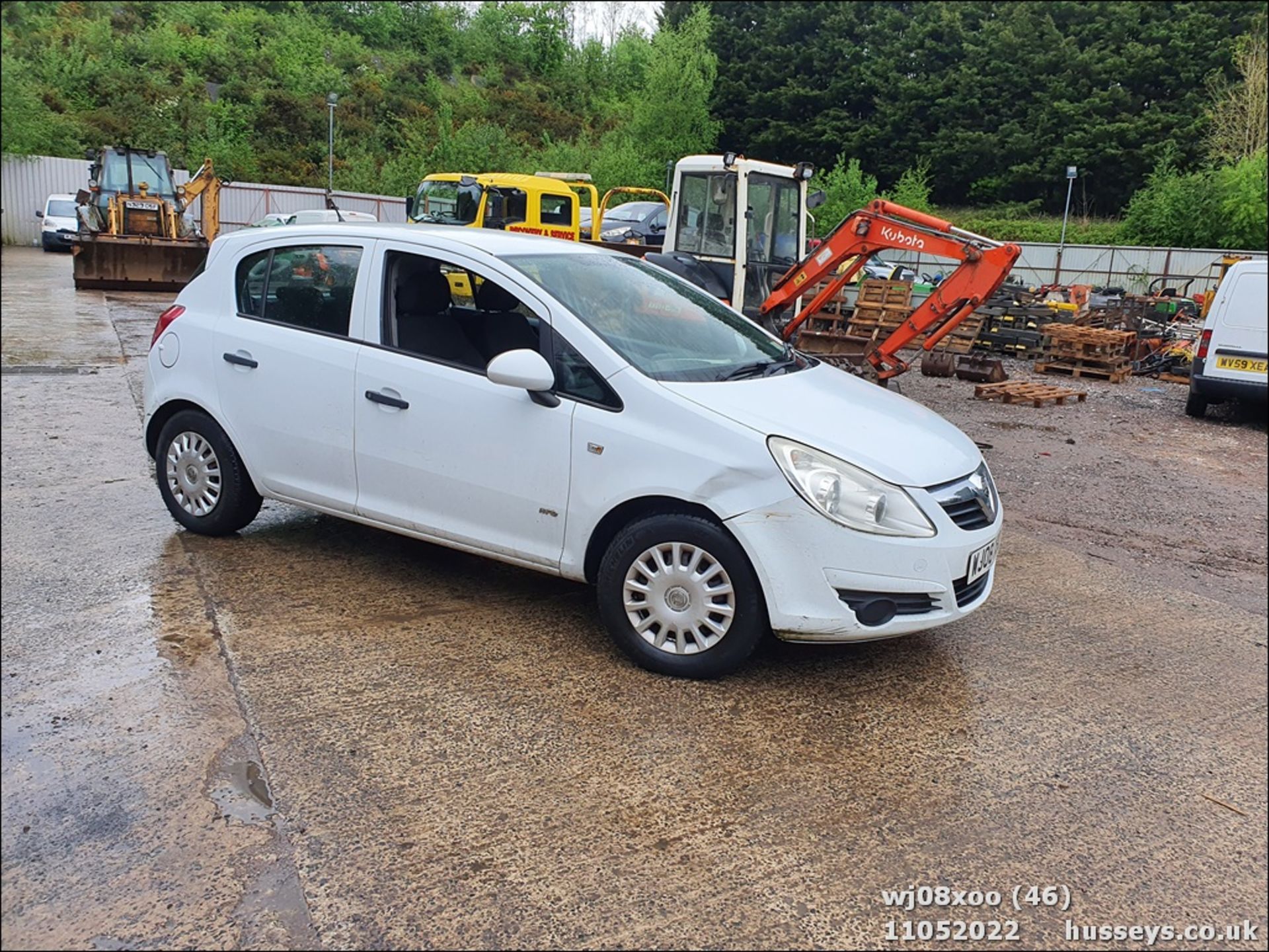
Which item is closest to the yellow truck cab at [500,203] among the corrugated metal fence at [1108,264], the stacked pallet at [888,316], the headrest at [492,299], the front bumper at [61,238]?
the stacked pallet at [888,316]

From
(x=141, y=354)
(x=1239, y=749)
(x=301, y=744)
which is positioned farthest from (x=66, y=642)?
(x=141, y=354)

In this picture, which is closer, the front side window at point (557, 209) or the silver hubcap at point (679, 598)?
the silver hubcap at point (679, 598)

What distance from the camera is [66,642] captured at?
4109mm

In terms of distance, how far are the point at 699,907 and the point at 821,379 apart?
9.11ft

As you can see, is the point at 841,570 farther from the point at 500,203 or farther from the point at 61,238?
the point at 61,238

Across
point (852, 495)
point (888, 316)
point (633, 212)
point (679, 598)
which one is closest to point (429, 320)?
point (679, 598)

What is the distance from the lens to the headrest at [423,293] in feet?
16.3

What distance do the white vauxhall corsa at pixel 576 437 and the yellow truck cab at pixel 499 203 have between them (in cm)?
1070

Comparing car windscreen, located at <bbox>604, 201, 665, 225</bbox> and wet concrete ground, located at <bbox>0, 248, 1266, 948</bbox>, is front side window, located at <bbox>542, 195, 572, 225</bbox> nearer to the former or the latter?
car windscreen, located at <bbox>604, 201, 665, 225</bbox>

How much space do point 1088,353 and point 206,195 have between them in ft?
69.3

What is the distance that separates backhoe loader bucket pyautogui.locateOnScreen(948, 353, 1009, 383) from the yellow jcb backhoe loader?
1562 cm

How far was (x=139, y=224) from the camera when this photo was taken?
75.9ft

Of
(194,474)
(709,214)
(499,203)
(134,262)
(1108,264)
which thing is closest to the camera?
(194,474)

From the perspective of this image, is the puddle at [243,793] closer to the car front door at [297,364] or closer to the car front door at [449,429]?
the car front door at [449,429]
